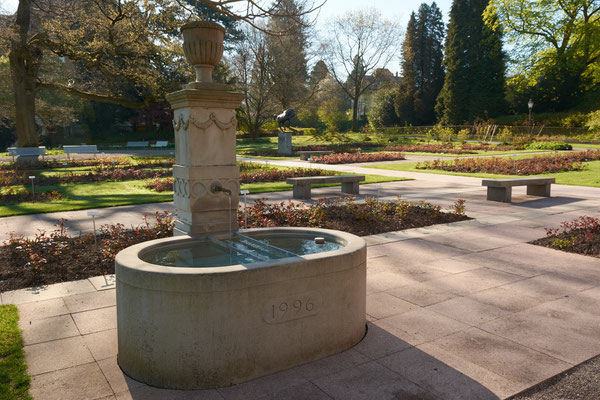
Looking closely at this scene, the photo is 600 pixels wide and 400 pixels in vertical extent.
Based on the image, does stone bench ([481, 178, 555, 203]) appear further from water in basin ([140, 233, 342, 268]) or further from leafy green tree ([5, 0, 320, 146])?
leafy green tree ([5, 0, 320, 146])

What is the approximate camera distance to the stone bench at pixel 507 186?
37.9 feet

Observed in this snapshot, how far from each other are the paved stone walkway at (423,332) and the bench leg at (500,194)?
180 inches

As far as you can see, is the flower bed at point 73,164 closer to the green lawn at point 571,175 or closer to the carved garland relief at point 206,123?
the green lawn at point 571,175

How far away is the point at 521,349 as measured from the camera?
3881 mm

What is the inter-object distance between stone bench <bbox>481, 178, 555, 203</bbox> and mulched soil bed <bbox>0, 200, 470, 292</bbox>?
253 centimetres

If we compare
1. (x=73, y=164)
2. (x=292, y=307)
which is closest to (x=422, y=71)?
(x=73, y=164)

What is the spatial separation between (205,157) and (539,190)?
1097cm

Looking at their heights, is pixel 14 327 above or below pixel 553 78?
below

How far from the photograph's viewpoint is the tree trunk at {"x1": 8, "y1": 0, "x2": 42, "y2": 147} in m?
19.4

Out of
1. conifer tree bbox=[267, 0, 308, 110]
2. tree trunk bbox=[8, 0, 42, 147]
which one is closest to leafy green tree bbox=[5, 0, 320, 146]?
tree trunk bbox=[8, 0, 42, 147]

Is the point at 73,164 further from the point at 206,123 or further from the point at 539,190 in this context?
the point at 539,190

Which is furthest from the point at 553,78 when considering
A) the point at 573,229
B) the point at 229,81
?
the point at 573,229

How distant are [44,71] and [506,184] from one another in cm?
3371

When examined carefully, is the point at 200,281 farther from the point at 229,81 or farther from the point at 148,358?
the point at 229,81
